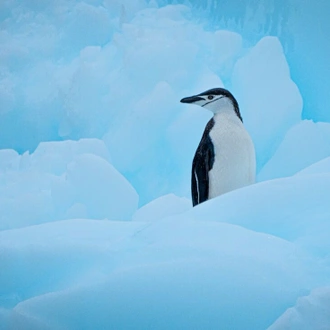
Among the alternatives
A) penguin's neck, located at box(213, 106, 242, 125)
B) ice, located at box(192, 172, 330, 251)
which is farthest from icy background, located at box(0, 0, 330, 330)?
penguin's neck, located at box(213, 106, 242, 125)

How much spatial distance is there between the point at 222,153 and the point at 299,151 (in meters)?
0.65

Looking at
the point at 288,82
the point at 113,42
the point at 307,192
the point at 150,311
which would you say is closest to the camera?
the point at 150,311

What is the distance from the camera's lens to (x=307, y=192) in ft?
4.16

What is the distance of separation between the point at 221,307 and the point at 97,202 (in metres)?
1.18

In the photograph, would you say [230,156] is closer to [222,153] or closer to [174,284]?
[222,153]

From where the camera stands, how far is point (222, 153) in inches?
72.2

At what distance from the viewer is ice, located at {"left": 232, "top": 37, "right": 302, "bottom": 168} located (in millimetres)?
2500

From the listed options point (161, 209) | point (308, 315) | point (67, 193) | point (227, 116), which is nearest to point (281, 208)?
point (308, 315)

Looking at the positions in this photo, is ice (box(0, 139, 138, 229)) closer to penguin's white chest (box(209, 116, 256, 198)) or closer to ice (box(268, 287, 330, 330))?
penguin's white chest (box(209, 116, 256, 198))

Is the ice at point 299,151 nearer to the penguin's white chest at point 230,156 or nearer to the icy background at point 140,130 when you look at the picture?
the icy background at point 140,130

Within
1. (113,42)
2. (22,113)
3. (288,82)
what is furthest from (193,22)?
(22,113)

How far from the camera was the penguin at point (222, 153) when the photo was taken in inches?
71.7

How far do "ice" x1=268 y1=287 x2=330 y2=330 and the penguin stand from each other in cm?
85

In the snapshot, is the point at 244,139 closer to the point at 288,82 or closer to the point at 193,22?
the point at 288,82
